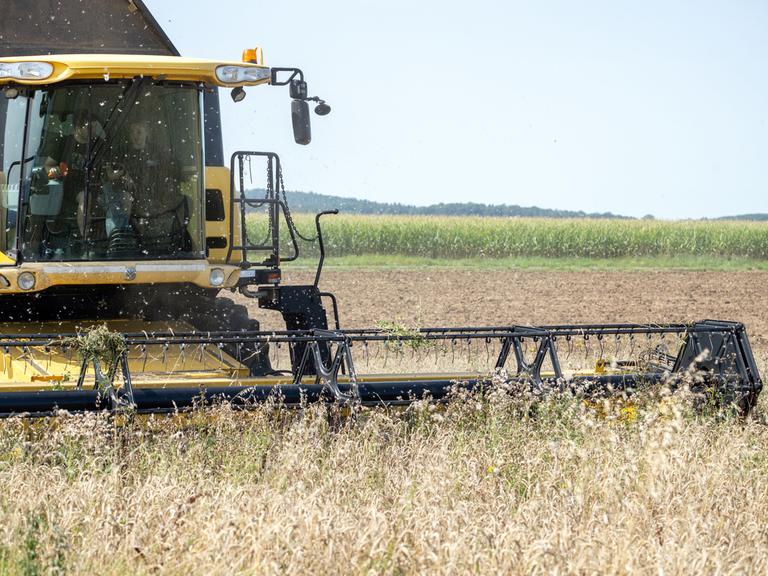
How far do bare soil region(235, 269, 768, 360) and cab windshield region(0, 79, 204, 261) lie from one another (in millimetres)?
7370

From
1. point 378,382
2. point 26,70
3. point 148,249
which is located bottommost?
point 378,382

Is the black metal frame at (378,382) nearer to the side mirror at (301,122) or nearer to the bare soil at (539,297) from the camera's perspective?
the side mirror at (301,122)

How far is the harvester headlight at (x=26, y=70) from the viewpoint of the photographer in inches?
224

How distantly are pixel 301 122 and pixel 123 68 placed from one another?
3.77 feet

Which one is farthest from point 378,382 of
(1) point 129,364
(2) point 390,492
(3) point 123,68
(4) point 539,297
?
(4) point 539,297

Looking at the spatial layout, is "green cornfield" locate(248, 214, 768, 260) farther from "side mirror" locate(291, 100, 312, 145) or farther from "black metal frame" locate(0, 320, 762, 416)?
"black metal frame" locate(0, 320, 762, 416)

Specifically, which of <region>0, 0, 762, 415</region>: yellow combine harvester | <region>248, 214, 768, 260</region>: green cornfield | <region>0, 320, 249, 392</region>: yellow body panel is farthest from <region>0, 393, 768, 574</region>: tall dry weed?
<region>248, 214, 768, 260</region>: green cornfield

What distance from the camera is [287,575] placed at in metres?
2.96

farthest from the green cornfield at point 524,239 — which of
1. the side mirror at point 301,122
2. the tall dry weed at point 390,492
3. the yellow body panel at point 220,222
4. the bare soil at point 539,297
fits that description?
the tall dry weed at point 390,492

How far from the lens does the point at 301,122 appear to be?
20.9 feet

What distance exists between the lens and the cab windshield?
5.85 metres

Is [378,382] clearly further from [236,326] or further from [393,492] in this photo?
[236,326]

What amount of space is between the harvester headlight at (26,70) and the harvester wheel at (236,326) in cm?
197

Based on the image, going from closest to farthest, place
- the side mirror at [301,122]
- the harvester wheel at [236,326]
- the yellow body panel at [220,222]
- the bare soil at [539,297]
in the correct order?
the side mirror at [301,122], the yellow body panel at [220,222], the harvester wheel at [236,326], the bare soil at [539,297]
